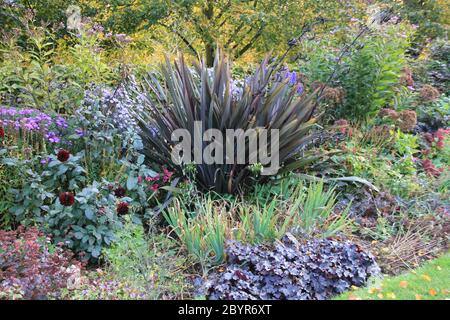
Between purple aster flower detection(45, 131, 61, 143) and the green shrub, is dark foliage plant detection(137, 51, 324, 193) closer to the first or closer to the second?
purple aster flower detection(45, 131, 61, 143)

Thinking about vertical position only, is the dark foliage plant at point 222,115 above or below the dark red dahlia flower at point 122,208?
above

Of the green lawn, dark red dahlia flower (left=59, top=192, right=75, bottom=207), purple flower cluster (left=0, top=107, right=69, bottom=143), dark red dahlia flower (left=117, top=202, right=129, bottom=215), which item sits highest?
purple flower cluster (left=0, top=107, right=69, bottom=143)

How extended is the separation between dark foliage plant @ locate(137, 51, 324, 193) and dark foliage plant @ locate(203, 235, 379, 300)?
1.04 meters

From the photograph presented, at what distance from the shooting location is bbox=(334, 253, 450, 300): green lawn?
3365mm

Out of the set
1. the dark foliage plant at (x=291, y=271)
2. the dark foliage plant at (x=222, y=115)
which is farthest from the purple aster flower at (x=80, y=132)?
the dark foliage plant at (x=291, y=271)

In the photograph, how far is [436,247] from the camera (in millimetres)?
4309

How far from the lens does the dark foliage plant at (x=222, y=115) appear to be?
4.64 m

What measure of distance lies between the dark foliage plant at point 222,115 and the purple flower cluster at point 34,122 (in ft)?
2.55

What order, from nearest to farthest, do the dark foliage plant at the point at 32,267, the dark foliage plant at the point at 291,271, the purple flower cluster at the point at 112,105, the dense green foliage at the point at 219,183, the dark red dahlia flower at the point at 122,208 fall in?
the dark foliage plant at the point at 32,267, the dark foliage plant at the point at 291,271, the dense green foliage at the point at 219,183, the dark red dahlia flower at the point at 122,208, the purple flower cluster at the point at 112,105

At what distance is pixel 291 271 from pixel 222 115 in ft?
5.75

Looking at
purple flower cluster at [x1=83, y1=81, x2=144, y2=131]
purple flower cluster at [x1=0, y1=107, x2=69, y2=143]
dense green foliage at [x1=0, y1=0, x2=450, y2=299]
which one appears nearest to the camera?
dense green foliage at [x1=0, y1=0, x2=450, y2=299]

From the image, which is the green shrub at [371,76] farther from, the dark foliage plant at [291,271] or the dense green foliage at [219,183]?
the dark foliage plant at [291,271]

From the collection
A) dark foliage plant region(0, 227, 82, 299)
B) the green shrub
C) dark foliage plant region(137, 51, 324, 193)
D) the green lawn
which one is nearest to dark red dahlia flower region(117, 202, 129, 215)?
dark foliage plant region(0, 227, 82, 299)
